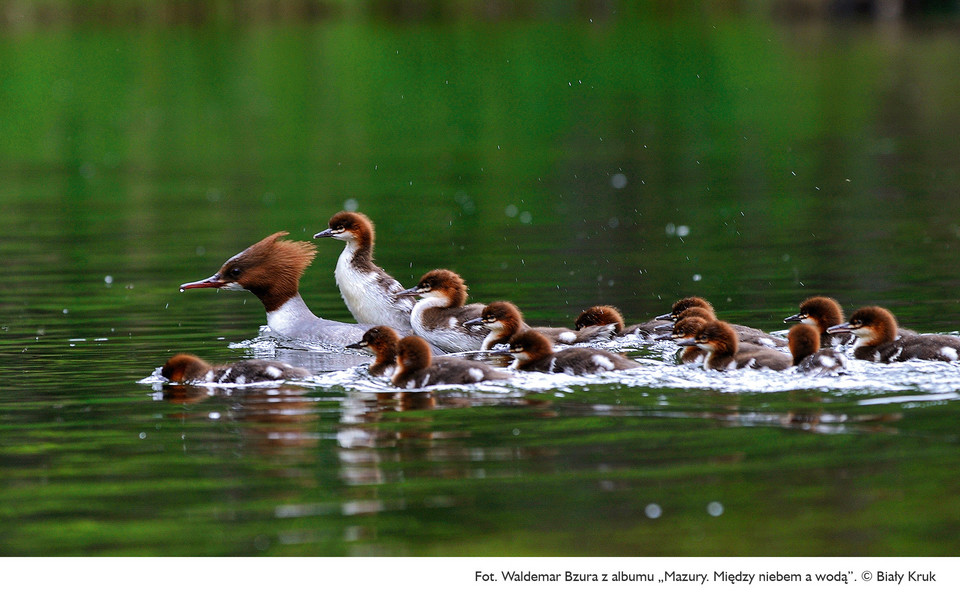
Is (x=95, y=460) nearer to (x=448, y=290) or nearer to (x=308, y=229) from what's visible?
(x=448, y=290)

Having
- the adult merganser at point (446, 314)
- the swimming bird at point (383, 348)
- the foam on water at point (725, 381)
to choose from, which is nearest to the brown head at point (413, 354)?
the foam on water at point (725, 381)

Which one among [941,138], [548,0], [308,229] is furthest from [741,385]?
[548,0]

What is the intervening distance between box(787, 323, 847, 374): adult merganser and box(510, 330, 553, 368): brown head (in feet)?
4.43

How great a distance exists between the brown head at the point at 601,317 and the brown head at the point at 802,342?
163 cm

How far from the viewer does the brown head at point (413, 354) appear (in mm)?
7824

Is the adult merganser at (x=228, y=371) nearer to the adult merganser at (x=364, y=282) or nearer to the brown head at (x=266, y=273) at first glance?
the brown head at (x=266, y=273)

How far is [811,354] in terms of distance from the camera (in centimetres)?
771

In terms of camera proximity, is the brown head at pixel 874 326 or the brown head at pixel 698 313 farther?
the brown head at pixel 698 313

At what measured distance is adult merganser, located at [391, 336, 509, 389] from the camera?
25.5ft

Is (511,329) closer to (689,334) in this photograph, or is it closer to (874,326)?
(689,334)

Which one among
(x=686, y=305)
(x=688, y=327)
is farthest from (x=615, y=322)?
(x=688, y=327)

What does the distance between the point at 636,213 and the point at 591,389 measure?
355 inches

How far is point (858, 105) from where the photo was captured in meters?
29.1

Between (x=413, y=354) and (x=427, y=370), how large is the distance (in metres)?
0.11
